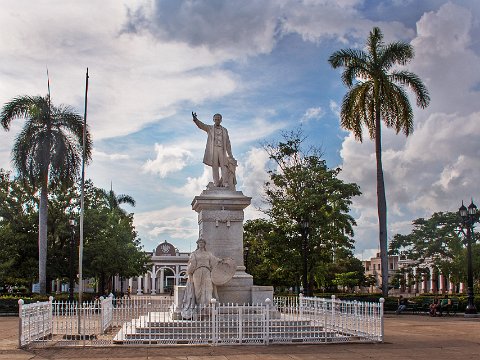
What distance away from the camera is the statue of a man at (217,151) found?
20.8 m

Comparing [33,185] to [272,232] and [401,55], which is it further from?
[401,55]

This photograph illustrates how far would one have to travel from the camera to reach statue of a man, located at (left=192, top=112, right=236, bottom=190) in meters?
20.8

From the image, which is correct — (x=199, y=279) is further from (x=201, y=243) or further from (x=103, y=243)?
(x=103, y=243)

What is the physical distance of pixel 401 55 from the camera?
115 ft

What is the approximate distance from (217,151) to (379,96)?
16.2 meters

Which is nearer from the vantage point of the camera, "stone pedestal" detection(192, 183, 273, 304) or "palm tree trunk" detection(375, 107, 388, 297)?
"stone pedestal" detection(192, 183, 273, 304)

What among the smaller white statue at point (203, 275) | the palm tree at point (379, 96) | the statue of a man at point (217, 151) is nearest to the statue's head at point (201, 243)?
the smaller white statue at point (203, 275)

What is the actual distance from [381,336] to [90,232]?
29.3 metres

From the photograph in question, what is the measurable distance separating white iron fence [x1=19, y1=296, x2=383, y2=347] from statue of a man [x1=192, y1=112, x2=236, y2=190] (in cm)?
476

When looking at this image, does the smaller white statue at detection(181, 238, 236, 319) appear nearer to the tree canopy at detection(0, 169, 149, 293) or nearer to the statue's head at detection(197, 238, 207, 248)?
the statue's head at detection(197, 238, 207, 248)

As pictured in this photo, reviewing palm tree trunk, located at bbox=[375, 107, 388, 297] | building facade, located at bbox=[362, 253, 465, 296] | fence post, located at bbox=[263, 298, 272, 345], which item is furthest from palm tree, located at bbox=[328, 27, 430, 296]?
fence post, located at bbox=[263, 298, 272, 345]

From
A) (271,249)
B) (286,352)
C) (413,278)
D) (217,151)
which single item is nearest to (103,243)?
(271,249)

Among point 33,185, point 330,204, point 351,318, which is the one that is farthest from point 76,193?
point 351,318

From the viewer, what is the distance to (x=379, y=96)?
34281 millimetres
